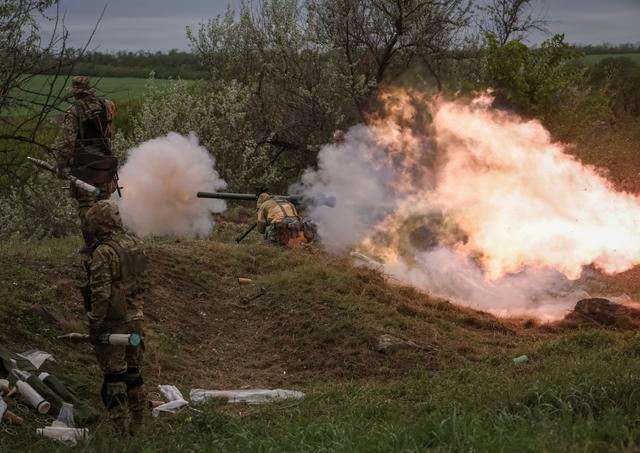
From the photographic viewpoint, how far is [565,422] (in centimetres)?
621

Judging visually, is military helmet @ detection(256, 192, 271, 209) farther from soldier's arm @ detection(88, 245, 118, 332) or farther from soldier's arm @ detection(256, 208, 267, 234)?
soldier's arm @ detection(88, 245, 118, 332)

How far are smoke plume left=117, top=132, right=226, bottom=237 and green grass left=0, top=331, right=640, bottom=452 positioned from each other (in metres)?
8.08

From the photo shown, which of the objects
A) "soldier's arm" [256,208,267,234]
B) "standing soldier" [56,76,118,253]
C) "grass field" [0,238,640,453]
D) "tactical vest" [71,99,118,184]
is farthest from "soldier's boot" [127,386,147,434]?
"soldier's arm" [256,208,267,234]

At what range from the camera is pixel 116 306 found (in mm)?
7824

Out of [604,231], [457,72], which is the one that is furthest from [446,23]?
[604,231]

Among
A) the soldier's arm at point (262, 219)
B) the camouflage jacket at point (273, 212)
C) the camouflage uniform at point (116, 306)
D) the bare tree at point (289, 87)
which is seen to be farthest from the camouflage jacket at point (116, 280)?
the bare tree at point (289, 87)

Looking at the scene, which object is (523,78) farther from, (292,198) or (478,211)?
(292,198)

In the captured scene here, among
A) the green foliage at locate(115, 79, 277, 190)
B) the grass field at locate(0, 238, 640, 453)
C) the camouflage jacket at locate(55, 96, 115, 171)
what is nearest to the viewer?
the grass field at locate(0, 238, 640, 453)

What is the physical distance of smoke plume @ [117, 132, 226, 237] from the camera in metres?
16.3

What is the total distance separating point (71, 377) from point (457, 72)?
1852 centimetres

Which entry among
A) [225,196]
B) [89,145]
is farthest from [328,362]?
[225,196]

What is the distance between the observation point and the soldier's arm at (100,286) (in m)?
7.69

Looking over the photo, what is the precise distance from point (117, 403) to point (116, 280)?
115 centimetres

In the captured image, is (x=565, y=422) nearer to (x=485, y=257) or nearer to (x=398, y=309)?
(x=398, y=309)
